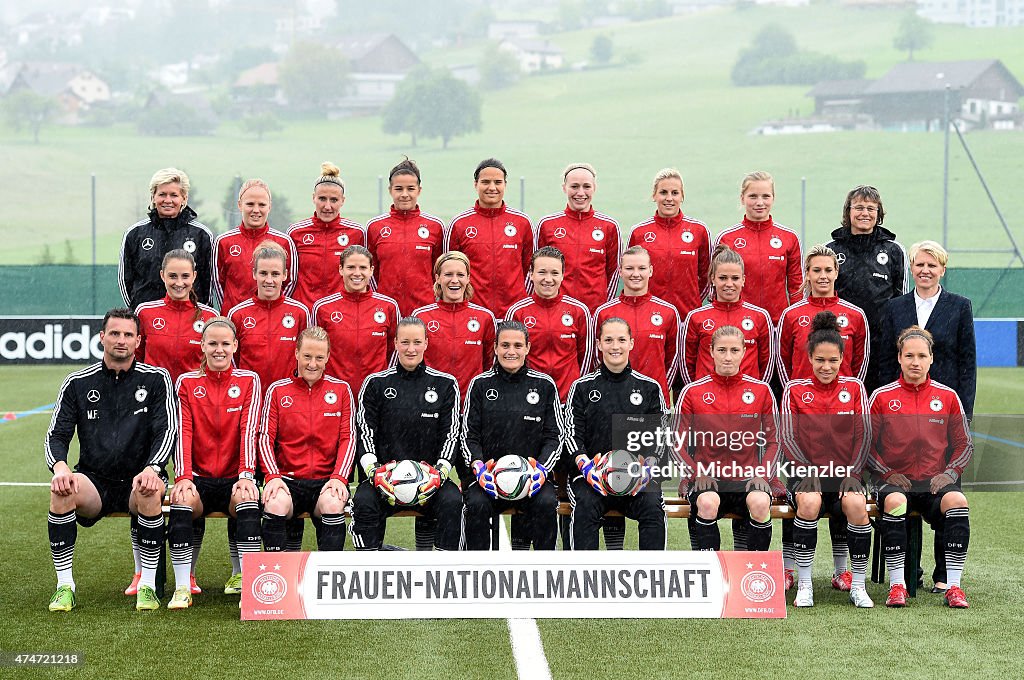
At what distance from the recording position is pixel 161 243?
6.69 m

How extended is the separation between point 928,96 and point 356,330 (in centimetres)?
5597

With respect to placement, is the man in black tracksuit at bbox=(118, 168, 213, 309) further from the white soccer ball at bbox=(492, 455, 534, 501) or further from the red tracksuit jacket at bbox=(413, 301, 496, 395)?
the white soccer ball at bbox=(492, 455, 534, 501)

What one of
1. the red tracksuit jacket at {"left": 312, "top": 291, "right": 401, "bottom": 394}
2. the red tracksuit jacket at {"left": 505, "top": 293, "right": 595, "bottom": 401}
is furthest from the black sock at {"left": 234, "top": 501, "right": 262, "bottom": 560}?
the red tracksuit jacket at {"left": 505, "top": 293, "right": 595, "bottom": 401}

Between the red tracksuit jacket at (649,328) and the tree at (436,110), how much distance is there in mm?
54406

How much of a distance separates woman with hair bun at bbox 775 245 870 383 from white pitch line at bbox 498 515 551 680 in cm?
208

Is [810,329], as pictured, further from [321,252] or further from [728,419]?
[321,252]

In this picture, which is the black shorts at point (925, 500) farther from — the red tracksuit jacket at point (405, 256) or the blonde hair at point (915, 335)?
the red tracksuit jacket at point (405, 256)

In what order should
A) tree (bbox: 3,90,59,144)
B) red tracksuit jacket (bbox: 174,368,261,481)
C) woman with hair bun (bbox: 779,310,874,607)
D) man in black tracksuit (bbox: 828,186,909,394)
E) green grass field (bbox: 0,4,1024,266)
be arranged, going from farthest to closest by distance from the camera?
tree (bbox: 3,90,59,144), green grass field (bbox: 0,4,1024,266), man in black tracksuit (bbox: 828,186,909,394), red tracksuit jacket (bbox: 174,368,261,481), woman with hair bun (bbox: 779,310,874,607)

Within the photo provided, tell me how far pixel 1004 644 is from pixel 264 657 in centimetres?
290

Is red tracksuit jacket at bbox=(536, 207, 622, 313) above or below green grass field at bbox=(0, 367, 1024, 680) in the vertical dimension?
above

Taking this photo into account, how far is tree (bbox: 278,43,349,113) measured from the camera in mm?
72250

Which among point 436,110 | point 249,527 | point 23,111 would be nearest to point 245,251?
point 249,527

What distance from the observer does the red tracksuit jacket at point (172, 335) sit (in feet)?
20.5

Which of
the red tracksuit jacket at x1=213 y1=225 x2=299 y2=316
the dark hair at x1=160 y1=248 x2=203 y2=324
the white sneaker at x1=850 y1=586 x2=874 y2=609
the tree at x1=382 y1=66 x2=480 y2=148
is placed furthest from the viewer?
the tree at x1=382 y1=66 x2=480 y2=148
